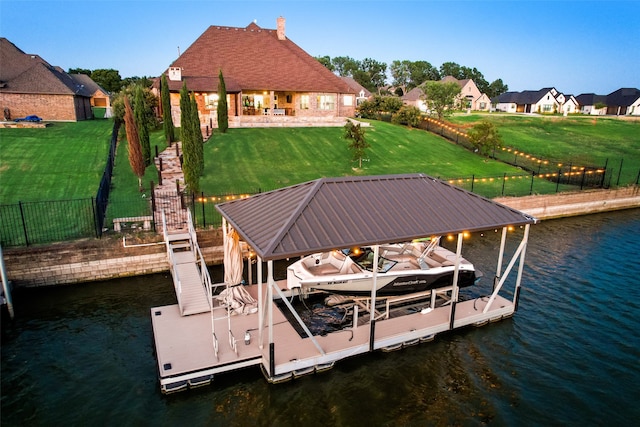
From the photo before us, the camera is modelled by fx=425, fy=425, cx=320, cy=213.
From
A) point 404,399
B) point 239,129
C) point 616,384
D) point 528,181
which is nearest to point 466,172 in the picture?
point 528,181

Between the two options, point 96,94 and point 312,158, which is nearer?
point 312,158

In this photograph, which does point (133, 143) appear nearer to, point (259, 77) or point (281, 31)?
point (259, 77)

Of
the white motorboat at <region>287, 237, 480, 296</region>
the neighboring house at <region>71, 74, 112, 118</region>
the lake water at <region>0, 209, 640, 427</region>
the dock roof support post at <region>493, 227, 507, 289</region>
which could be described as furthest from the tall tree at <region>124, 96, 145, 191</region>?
the neighboring house at <region>71, 74, 112, 118</region>

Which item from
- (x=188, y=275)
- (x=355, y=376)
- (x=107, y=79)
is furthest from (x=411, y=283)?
(x=107, y=79)

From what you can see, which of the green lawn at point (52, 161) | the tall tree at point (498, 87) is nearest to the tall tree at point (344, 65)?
the tall tree at point (498, 87)

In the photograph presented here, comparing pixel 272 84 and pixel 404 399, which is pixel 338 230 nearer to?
pixel 404 399

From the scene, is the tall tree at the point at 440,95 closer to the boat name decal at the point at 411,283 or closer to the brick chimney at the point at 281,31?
the brick chimney at the point at 281,31

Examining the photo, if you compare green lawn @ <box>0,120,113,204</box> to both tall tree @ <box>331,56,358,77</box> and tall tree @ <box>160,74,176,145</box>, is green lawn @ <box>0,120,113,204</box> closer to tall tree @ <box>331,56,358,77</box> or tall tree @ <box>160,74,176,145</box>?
tall tree @ <box>160,74,176,145</box>
